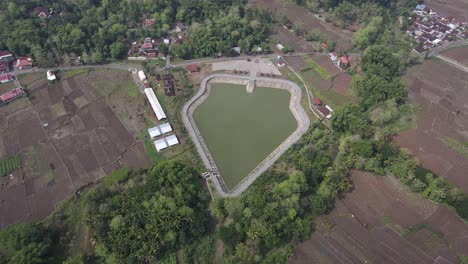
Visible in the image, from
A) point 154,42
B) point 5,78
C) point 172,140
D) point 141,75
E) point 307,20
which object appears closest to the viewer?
point 172,140

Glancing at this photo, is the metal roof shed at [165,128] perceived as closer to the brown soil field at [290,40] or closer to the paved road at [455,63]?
the brown soil field at [290,40]

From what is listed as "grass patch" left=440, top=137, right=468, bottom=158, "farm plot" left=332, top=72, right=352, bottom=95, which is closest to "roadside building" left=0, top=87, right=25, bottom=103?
"farm plot" left=332, top=72, right=352, bottom=95

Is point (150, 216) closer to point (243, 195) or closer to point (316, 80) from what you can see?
point (243, 195)

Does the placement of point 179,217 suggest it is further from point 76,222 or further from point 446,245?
point 446,245

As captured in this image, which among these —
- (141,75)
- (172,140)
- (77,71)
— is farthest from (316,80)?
(77,71)

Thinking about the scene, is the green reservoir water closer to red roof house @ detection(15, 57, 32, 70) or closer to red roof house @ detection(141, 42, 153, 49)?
red roof house @ detection(141, 42, 153, 49)

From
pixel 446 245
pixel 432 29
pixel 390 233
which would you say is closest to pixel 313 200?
pixel 390 233

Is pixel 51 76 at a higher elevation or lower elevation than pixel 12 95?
higher
